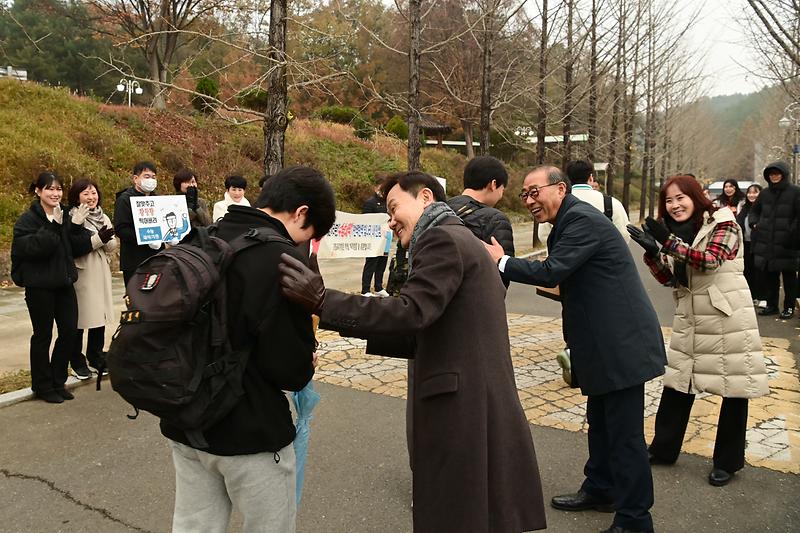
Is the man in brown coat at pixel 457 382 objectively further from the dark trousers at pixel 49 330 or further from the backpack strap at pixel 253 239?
the dark trousers at pixel 49 330

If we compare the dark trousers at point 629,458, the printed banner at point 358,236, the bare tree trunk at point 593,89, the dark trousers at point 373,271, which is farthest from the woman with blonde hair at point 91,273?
the bare tree trunk at point 593,89

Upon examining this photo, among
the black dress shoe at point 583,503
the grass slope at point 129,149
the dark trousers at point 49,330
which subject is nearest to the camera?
the black dress shoe at point 583,503

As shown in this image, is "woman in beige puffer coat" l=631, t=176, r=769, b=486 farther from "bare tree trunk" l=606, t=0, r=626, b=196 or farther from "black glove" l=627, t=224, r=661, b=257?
"bare tree trunk" l=606, t=0, r=626, b=196

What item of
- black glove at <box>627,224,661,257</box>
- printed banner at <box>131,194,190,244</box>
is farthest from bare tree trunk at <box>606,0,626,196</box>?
black glove at <box>627,224,661,257</box>

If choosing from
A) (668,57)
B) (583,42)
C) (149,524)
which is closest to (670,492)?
(149,524)

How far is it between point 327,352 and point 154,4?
2703 centimetres

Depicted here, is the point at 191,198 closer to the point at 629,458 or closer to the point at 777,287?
the point at 629,458

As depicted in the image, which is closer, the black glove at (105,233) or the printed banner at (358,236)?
the black glove at (105,233)

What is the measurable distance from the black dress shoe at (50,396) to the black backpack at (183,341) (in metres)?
4.02

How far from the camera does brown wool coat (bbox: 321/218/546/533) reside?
84.7 inches

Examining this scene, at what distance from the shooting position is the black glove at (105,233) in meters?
5.73

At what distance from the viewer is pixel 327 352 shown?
716cm

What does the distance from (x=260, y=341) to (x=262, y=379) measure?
0.49 ft

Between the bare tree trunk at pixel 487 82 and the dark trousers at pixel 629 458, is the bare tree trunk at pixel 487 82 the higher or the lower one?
the higher one
